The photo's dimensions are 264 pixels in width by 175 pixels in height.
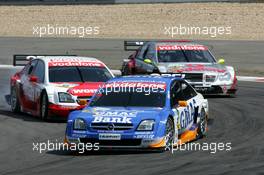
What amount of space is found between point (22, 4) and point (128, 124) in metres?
51.5

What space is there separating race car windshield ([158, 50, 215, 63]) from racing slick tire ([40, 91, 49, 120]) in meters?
6.21

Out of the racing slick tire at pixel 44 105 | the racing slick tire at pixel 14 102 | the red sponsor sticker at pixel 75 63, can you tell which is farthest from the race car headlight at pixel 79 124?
the racing slick tire at pixel 14 102

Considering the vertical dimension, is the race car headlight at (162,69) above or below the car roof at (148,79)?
below

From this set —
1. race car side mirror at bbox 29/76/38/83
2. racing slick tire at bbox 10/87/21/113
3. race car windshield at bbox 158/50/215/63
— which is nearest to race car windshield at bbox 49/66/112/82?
race car side mirror at bbox 29/76/38/83

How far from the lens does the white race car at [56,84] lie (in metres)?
17.0

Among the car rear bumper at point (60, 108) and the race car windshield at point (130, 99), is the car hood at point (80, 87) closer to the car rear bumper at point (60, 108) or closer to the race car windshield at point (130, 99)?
the car rear bumper at point (60, 108)

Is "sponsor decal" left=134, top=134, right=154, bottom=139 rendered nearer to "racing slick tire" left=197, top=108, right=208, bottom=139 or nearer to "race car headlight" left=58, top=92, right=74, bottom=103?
"racing slick tire" left=197, top=108, right=208, bottom=139

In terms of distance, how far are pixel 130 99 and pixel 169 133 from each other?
3.45ft

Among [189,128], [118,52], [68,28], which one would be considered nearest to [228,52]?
[118,52]

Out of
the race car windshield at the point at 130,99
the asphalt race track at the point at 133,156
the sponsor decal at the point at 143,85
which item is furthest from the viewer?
the sponsor decal at the point at 143,85

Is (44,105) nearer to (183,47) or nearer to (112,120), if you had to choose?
(112,120)

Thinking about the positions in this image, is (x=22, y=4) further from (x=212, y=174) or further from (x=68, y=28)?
(x=212, y=174)

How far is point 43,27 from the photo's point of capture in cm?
5859

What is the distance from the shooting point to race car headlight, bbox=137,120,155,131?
1289cm
